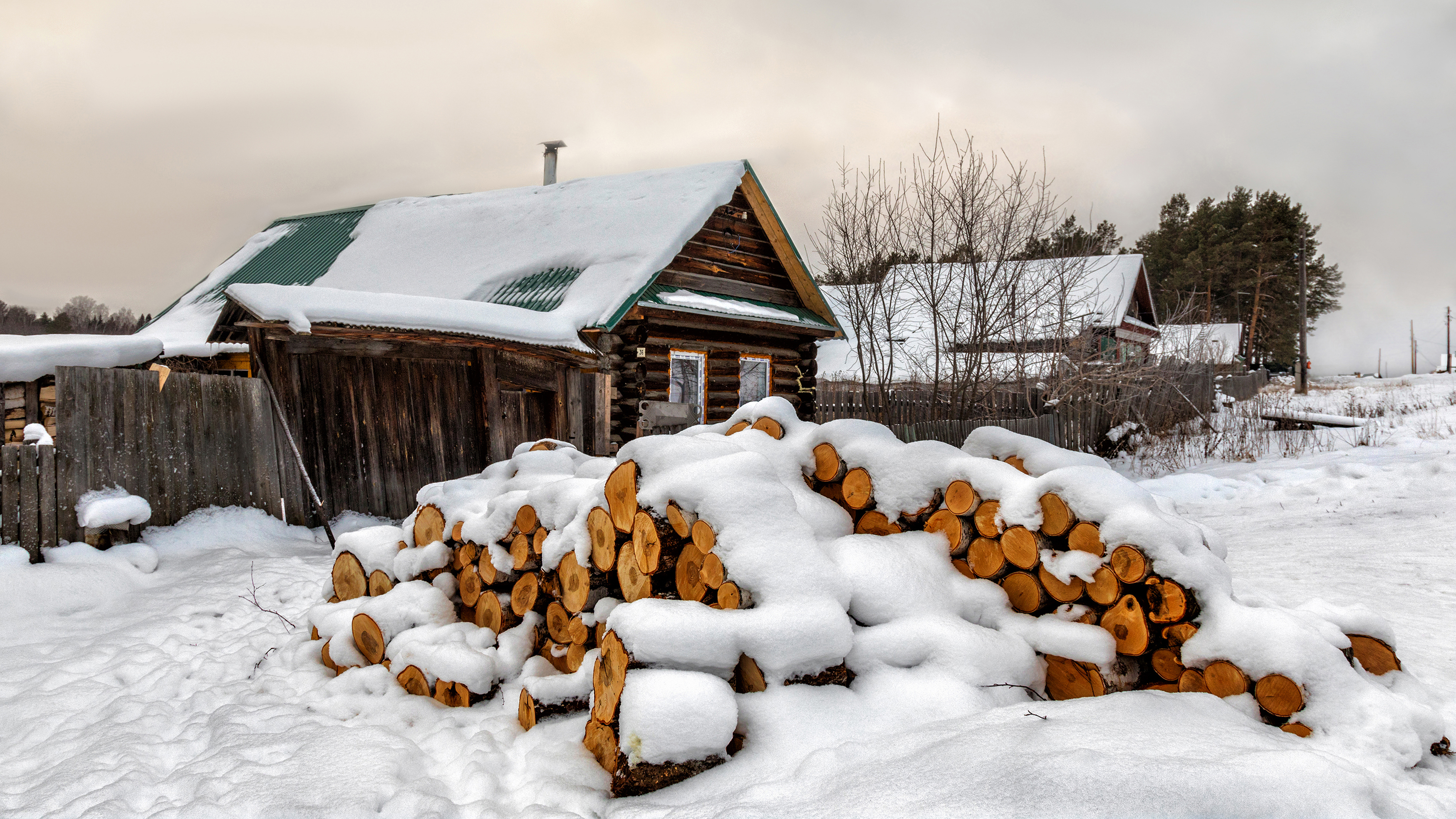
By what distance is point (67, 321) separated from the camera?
49.0 m

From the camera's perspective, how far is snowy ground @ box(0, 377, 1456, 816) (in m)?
2.24

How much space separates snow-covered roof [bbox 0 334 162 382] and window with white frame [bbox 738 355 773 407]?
9040 millimetres

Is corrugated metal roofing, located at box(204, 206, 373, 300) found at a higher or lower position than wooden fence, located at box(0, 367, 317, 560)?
higher

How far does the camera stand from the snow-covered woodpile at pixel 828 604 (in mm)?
2916

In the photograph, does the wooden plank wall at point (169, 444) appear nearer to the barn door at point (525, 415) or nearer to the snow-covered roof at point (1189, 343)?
the barn door at point (525, 415)

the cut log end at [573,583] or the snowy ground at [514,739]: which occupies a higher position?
the cut log end at [573,583]

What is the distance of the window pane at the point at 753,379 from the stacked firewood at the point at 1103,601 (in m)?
10.4

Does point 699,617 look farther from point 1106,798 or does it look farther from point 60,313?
point 60,313

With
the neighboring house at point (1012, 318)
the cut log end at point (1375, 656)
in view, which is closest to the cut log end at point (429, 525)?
the cut log end at point (1375, 656)

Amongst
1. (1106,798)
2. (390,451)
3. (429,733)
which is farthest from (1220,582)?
(390,451)

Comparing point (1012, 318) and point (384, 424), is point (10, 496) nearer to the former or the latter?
point (384, 424)

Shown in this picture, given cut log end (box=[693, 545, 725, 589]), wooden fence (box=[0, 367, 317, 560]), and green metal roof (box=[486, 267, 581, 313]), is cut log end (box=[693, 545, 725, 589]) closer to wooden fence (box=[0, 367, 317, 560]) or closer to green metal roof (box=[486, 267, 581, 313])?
wooden fence (box=[0, 367, 317, 560])

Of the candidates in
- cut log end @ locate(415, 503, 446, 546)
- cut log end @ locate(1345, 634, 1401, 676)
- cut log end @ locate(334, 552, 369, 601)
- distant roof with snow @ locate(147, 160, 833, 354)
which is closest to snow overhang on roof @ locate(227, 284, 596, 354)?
distant roof with snow @ locate(147, 160, 833, 354)

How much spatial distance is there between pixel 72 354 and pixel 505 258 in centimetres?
732
